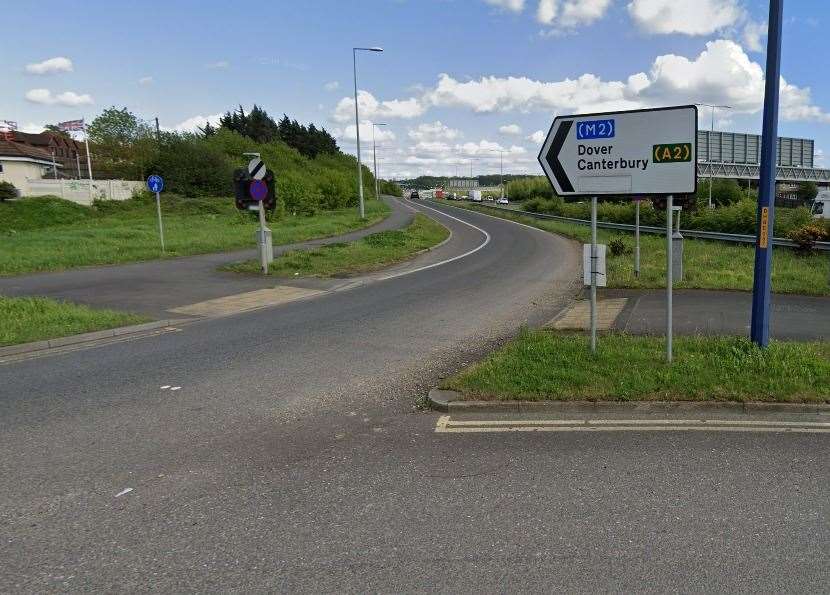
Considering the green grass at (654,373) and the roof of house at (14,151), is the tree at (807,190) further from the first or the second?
the roof of house at (14,151)

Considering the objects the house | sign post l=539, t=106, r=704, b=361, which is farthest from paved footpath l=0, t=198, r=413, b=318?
the house

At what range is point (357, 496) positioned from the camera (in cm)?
379

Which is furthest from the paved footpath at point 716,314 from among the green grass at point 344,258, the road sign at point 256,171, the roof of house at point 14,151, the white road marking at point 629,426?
the roof of house at point 14,151

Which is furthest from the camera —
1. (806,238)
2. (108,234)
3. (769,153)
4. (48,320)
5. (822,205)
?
(822,205)

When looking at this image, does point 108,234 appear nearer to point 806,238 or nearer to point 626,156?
point 626,156

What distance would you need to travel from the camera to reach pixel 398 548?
10.5 feet

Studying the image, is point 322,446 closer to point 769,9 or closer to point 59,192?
point 769,9

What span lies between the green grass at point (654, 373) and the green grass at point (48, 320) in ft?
20.6

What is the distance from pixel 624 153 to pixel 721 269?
10.7 m

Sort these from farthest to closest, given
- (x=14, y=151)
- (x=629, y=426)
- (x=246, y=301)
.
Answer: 1. (x=14, y=151)
2. (x=246, y=301)
3. (x=629, y=426)

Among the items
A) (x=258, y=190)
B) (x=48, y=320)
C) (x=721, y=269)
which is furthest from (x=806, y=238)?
(x=48, y=320)

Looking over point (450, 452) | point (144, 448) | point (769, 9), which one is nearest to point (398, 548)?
point (450, 452)

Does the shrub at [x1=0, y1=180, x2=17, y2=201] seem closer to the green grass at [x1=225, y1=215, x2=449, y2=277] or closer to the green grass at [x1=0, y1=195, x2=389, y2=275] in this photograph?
the green grass at [x1=0, y1=195, x2=389, y2=275]

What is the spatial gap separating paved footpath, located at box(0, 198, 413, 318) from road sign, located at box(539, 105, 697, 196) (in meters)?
7.58
